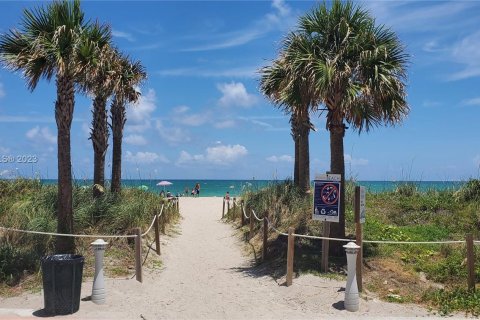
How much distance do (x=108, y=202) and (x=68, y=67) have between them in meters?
5.16

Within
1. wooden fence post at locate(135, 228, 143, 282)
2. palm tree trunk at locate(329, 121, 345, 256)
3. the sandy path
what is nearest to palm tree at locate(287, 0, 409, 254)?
palm tree trunk at locate(329, 121, 345, 256)

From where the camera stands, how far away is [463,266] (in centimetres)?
1089

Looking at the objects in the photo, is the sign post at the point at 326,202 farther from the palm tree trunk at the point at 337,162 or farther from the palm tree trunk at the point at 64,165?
the palm tree trunk at the point at 64,165

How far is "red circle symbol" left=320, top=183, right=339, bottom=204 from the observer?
11097 mm

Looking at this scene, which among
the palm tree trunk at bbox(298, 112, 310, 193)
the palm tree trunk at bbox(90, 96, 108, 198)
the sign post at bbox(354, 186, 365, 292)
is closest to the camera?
the sign post at bbox(354, 186, 365, 292)

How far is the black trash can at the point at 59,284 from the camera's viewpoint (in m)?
8.07

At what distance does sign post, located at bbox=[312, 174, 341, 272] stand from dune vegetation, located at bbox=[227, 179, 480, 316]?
0.81 meters

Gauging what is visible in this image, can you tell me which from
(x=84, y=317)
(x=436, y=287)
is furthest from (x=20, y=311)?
(x=436, y=287)

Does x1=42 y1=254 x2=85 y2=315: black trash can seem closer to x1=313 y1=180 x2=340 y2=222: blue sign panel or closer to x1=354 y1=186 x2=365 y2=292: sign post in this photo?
x1=354 y1=186 x2=365 y2=292: sign post

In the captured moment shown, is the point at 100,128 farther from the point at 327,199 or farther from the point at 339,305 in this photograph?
the point at 339,305

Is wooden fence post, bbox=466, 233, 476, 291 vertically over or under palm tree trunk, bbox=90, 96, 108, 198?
under

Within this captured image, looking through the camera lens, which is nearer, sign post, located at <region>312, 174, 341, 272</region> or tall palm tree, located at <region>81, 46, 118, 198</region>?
sign post, located at <region>312, 174, 341, 272</region>

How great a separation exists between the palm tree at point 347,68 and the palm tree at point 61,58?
4.79 m

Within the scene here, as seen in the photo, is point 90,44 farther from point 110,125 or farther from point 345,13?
point 110,125
